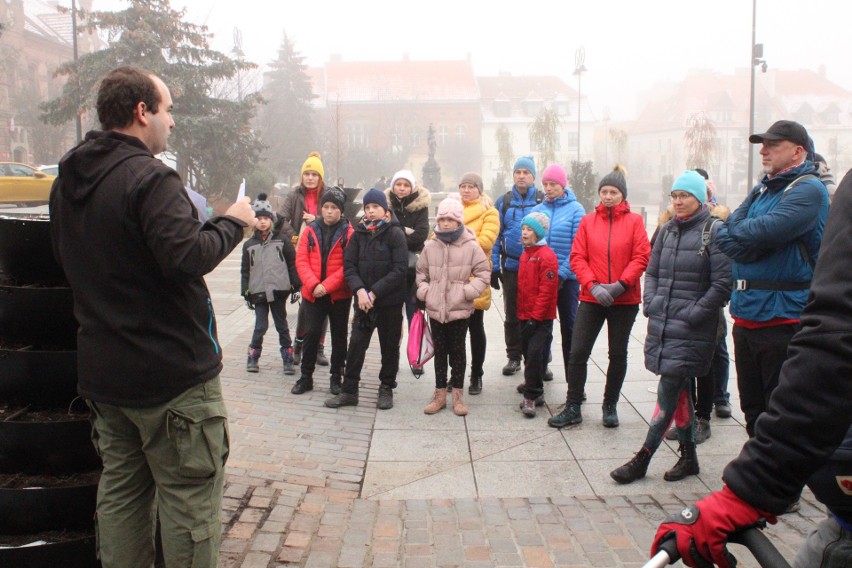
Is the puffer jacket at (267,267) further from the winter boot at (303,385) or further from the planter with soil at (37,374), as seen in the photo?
the planter with soil at (37,374)

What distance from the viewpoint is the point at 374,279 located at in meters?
6.66

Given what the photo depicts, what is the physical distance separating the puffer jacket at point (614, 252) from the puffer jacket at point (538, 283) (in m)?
0.42

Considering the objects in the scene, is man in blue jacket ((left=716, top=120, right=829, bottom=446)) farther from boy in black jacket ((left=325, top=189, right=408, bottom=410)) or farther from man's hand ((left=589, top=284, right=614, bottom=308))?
boy in black jacket ((left=325, top=189, right=408, bottom=410))

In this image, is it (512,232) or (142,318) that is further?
(512,232)

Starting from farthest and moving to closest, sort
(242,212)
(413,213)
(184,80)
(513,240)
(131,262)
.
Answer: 1. (184,80)
2. (413,213)
3. (513,240)
4. (242,212)
5. (131,262)

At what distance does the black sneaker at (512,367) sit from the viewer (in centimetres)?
775

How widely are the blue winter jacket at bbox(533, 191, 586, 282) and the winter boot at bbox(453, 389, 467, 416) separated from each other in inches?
55.6

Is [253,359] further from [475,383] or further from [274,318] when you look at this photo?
[475,383]

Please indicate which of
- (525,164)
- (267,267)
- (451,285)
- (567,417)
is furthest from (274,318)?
(567,417)

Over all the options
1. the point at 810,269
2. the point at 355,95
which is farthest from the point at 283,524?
the point at 355,95

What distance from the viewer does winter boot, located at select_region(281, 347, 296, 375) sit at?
781 cm

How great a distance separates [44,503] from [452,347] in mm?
3973

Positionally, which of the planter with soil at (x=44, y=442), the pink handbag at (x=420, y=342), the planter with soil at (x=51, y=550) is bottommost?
the planter with soil at (x=51, y=550)

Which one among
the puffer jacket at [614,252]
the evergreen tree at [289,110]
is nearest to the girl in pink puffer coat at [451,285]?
the puffer jacket at [614,252]
